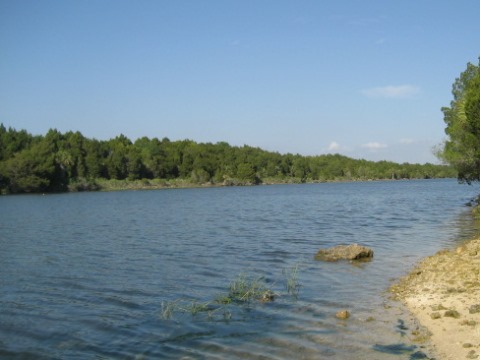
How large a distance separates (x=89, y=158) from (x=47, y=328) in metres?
132

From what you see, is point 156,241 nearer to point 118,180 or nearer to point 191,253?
point 191,253

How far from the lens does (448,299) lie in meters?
12.4

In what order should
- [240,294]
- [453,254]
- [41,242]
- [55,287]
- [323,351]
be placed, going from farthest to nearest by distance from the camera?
[41,242] → [453,254] → [55,287] → [240,294] → [323,351]

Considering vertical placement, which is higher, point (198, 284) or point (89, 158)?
point (89, 158)

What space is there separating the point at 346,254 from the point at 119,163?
429ft

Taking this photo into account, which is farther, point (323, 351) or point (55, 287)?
point (55, 287)

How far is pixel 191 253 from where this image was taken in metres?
23.3

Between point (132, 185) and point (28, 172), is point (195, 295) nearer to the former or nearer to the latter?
Answer: point (28, 172)

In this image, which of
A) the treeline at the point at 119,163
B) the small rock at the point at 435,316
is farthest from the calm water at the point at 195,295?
the treeline at the point at 119,163

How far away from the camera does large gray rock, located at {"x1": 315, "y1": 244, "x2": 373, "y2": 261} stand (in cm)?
2045

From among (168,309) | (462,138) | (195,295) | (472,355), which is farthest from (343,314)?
(462,138)

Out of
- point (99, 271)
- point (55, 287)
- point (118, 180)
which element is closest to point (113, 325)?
point (55, 287)

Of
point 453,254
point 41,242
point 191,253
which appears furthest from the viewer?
point 41,242

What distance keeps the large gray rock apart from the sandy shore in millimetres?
3409
